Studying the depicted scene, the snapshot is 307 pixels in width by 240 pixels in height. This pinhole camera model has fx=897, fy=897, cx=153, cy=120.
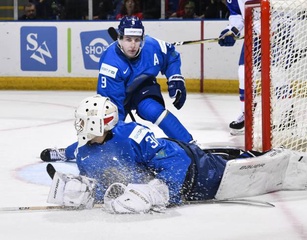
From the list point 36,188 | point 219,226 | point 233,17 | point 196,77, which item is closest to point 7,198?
point 36,188

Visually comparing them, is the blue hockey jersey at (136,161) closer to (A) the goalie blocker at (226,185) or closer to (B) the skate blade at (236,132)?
(A) the goalie blocker at (226,185)

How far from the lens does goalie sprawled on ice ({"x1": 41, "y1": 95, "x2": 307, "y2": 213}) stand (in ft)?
10.6

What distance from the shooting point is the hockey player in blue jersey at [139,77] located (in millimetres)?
4258

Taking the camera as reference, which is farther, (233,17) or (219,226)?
(233,17)

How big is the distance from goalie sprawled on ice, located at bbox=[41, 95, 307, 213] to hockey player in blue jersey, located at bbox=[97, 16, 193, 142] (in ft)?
2.74

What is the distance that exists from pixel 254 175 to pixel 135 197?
0.63 meters

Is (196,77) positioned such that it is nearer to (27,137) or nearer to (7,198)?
(27,137)

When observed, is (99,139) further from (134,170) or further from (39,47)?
(39,47)

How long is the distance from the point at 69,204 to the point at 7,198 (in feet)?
1.44

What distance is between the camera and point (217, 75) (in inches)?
317

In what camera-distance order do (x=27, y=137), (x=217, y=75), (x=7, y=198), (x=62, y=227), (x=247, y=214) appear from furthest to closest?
1. (x=217, y=75)
2. (x=27, y=137)
3. (x=7, y=198)
4. (x=247, y=214)
5. (x=62, y=227)

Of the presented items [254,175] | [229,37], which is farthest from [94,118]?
[229,37]

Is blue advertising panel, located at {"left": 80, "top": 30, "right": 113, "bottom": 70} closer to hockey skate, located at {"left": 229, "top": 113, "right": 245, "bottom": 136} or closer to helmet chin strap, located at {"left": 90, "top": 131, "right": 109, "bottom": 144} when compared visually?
hockey skate, located at {"left": 229, "top": 113, "right": 245, "bottom": 136}

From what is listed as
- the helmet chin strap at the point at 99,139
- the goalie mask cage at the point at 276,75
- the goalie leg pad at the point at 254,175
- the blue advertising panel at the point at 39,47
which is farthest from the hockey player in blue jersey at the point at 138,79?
the blue advertising panel at the point at 39,47
